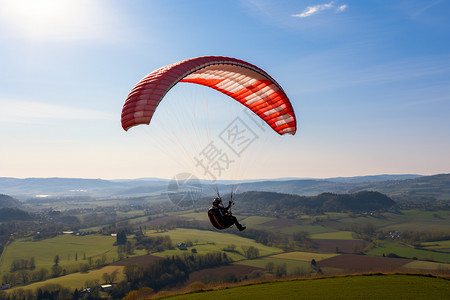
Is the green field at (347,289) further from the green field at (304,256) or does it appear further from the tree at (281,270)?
the green field at (304,256)

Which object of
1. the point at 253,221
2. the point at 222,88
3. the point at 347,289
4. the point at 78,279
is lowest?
the point at 78,279

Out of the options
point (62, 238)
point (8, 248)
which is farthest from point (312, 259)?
point (8, 248)

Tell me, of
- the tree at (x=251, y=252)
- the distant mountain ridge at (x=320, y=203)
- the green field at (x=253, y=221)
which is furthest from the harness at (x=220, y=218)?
the distant mountain ridge at (x=320, y=203)

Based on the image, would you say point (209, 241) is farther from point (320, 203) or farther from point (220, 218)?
point (320, 203)

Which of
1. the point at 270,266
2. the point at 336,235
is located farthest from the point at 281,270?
the point at 336,235

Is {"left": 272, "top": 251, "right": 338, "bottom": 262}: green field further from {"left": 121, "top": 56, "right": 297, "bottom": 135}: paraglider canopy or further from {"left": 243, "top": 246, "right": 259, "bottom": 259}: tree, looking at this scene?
{"left": 121, "top": 56, "right": 297, "bottom": 135}: paraglider canopy

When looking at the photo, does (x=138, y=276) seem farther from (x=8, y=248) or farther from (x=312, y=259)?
(x=8, y=248)
